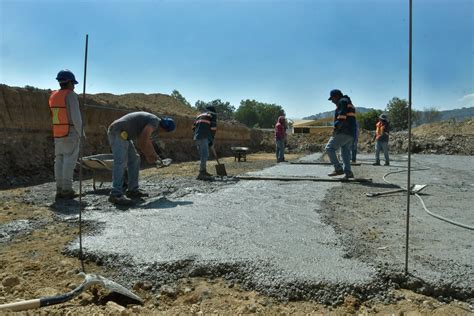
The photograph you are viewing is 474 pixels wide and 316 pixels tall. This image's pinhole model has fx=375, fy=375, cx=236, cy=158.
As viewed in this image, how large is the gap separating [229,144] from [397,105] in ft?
161

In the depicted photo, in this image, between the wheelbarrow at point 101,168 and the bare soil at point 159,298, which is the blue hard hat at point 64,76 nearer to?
the wheelbarrow at point 101,168

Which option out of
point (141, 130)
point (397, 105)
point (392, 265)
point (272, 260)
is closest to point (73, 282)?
point (272, 260)

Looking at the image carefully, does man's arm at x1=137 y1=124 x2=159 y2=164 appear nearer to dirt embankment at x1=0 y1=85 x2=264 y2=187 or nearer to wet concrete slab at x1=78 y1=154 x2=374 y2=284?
wet concrete slab at x1=78 y1=154 x2=374 y2=284

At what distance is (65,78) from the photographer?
500cm

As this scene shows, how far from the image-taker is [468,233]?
3.21 meters

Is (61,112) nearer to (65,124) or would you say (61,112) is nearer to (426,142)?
(65,124)

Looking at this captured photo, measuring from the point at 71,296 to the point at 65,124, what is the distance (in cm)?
351

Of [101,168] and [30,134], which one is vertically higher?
[30,134]

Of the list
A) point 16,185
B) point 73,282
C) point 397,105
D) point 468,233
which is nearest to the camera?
point 73,282

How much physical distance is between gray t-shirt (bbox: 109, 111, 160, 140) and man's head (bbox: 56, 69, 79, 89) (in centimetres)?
87

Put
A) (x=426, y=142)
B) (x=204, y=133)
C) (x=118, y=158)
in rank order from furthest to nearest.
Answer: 1. (x=426, y=142)
2. (x=204, y=133)
3. (x=118, y=158)

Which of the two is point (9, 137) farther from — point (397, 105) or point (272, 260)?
point (397, 105)

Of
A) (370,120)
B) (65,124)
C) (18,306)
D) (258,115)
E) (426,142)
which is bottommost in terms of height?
(18,306)

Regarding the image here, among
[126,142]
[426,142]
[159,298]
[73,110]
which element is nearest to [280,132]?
[126,142]
